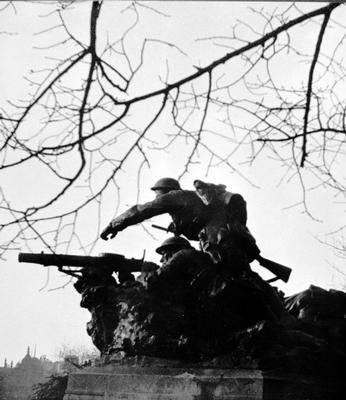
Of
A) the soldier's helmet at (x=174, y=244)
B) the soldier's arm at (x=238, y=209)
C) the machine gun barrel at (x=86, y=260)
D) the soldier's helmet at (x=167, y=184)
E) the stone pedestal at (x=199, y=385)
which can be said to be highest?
the soldier's helmet at (x=167, y=184)

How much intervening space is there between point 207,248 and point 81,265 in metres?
1.44

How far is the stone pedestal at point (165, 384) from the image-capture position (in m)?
4.77

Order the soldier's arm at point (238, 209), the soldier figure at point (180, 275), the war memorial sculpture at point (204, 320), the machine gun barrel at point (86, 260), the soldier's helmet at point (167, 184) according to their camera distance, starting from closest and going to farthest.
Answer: the war memorial sculpture at point (204, 320), the soldier figure at point (180, 275), the soldier's arm at point (238, 209), the machine gun barrel at point (86, 260), the soldier's helmet at point (167, 184)

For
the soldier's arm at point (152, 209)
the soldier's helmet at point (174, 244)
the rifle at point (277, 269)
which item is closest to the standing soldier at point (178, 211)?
the soldier's arm at point (152, 209)

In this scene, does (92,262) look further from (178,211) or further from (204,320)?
(204,320)

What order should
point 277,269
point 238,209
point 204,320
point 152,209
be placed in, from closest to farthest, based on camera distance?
point 204,320
point 238,209
point 152,209
point 277,269

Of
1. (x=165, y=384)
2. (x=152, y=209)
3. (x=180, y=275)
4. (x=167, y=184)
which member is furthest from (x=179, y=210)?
(x=165, y=384)

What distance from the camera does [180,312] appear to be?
550 cm

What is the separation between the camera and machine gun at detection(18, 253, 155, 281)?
623cm

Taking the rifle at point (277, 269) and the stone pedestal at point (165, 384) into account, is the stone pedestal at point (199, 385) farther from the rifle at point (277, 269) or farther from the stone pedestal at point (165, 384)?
the rifle at point (277, 269)

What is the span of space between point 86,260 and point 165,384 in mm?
1721

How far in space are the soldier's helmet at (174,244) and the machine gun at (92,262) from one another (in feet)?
0.78

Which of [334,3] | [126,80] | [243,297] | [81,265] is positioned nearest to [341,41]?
[334,3]

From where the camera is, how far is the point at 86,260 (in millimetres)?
6332
